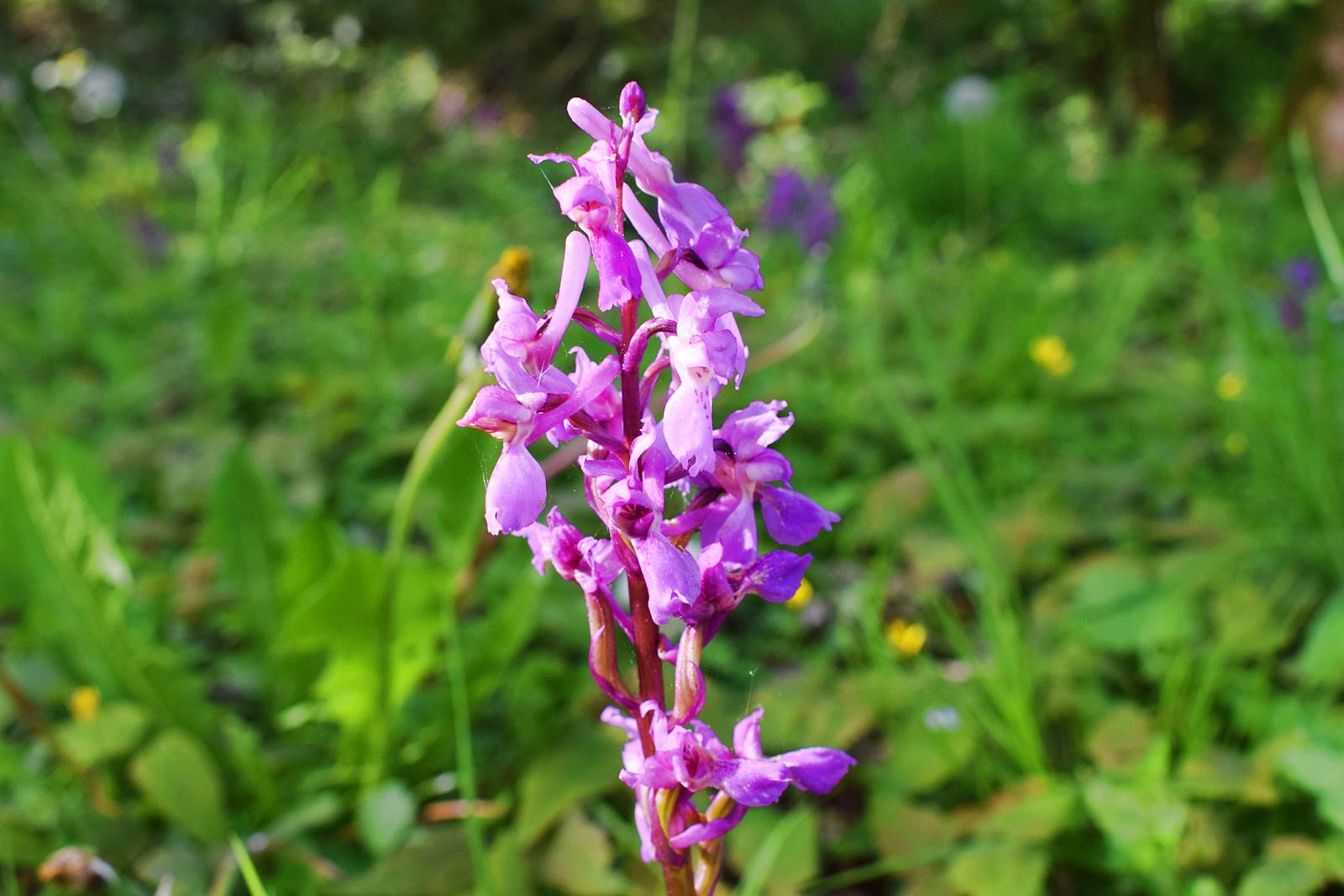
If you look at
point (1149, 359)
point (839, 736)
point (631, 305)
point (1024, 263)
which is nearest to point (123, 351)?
point (839, 736)

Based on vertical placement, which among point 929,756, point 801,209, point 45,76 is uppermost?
point 45,76

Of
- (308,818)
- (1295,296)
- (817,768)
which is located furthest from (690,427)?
(1295,296)

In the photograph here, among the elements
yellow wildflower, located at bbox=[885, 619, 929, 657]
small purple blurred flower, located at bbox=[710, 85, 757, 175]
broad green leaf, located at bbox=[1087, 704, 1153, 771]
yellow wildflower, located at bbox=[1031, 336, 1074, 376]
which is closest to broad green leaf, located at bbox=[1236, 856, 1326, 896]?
broad green leaf, located at bbox=[1087, 704, 1153, 771]

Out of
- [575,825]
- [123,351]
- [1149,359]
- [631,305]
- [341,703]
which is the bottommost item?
[575,825]

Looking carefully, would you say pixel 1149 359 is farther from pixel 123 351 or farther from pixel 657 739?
pixel 123 351

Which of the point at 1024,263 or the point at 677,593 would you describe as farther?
the point at 1024,263

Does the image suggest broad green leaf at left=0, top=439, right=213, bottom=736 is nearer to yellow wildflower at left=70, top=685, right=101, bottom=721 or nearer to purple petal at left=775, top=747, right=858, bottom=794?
yellow wildflower at left=70, top=685, right=101, bottom=721

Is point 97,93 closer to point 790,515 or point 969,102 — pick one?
point 969,102
